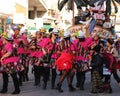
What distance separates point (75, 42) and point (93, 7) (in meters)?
4.47

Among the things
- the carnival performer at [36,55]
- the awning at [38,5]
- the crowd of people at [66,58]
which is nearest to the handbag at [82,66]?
the crowd of people at [66,58]

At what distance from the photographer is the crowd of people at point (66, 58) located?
41.8 ft

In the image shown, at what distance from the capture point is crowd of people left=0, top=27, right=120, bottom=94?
12742 millimetres

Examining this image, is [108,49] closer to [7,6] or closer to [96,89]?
[96,89]

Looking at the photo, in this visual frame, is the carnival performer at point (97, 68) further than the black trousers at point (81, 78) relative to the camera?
No

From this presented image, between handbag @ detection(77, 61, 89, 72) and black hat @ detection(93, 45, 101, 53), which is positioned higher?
black hat @ detection(93, 45, 101, 53)

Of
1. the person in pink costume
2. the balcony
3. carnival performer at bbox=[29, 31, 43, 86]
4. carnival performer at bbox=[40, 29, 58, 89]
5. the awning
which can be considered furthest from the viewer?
the balcony

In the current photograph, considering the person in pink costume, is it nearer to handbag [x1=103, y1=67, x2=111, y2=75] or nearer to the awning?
handbag [x1=103, y1=67, x2=111, y2=75]

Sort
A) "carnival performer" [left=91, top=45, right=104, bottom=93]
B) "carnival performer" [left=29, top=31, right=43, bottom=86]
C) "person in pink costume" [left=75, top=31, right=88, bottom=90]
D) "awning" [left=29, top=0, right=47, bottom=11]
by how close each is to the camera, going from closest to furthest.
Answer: "carnival performer" [left=91, top=45, right=104, bottom=93] → "person in pink costume" [left=75, top=31, right=88, bottom=90] → "carnival performer" [left=29, top=31, right=43, bottom=86] → "awning" [left=29, top=0, right=47, bottom=11]

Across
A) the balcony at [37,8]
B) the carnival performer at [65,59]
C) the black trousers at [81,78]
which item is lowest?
the black trousers at [81,78]

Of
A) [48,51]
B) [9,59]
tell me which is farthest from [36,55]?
[9,59]

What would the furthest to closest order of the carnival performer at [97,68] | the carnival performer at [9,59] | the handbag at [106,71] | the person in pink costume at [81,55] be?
the person in pink costume at [81,55], the handbag at [106,71], the carnival performer at [97,68], the carnival performer at [9,59]

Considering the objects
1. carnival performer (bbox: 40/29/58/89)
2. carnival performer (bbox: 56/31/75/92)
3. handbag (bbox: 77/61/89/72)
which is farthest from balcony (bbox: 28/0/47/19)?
carnival performer (bbox: 56/31/75/92)

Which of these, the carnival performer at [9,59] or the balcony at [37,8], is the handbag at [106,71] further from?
the balcony at [37,8]
